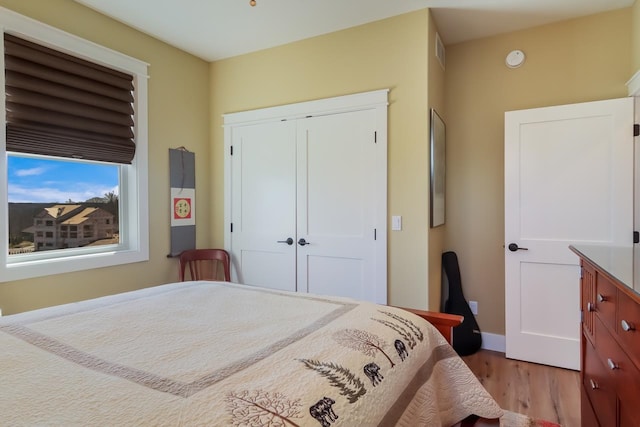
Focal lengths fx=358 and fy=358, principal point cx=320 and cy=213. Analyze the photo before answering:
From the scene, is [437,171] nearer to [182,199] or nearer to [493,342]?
[493,342]

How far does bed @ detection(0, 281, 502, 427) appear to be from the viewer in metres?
0.76

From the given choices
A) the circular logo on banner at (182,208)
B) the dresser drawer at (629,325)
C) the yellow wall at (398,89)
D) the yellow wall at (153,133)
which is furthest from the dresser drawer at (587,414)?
the circular logo on banner at (182,208)

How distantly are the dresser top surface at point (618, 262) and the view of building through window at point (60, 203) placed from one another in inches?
123

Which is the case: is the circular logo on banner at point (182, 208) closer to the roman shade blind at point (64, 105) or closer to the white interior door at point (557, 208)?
the roman shade blind at point (64, 105)

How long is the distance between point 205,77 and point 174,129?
725 millimetres

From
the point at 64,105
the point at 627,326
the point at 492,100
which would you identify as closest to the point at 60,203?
the point at 64,105

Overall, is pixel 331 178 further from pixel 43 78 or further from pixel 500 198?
pixel 43 78

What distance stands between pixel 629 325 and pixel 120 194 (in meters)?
3.19

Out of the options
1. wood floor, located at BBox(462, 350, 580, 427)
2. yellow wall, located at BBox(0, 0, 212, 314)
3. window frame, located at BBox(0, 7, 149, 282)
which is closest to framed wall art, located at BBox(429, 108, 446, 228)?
wood floor, located at BBox(462, 350, 580, 427)

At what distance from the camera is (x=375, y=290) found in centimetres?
285

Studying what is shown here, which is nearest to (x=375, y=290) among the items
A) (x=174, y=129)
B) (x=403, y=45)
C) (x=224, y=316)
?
(x=224, y=316)

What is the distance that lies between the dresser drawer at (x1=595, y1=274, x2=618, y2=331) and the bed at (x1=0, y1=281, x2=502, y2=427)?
557 mm

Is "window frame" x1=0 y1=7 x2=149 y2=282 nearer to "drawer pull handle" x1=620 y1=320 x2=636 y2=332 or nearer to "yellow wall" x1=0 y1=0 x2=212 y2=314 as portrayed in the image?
"yellow wall" x1=0 y1=0 x2=212 y2=314

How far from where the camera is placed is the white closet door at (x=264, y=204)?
10.6 ft
